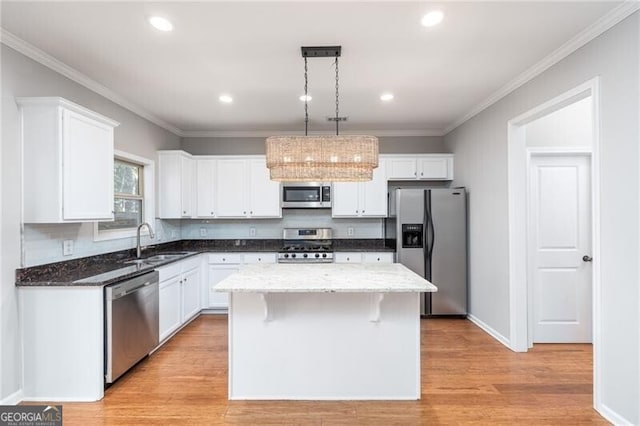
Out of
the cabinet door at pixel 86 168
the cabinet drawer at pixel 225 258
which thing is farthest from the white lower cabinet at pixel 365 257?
the cabinet door at pixel 86 168

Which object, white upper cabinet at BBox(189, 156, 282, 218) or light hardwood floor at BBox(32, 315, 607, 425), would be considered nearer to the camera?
light hardwood floor at BBox(32, 315, 607, 425)

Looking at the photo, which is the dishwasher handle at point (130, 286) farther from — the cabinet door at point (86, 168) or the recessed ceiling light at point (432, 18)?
the recessed ceiling light at point (432, 18)

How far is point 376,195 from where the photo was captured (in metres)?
5.06

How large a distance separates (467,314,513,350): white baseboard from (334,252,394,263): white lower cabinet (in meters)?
1.25

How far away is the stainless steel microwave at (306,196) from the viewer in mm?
5051

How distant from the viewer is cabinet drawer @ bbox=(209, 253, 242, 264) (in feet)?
15.6

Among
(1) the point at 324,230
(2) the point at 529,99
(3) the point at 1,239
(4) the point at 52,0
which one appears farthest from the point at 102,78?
(2) the point at 529,99

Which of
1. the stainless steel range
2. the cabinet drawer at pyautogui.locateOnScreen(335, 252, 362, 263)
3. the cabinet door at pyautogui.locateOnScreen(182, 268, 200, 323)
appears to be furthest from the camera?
the stainless steel range

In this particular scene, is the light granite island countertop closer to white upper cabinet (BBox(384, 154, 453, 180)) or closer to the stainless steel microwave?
the stainless steel microwave

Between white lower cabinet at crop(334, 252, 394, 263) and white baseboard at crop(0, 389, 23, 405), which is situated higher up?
white lower cabinet at crop(334, 252, 394, 263)

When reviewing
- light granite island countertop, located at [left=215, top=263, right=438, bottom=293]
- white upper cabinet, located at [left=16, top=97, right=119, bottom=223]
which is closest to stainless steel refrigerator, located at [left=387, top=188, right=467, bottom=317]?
light granite island countertop, located at [left=215, top=263, right=438, bottom=293]

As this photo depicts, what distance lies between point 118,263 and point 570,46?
4.38 meters

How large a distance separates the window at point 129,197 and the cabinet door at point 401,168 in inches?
130

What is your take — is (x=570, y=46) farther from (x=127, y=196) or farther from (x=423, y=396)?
(x=127, y=196)
